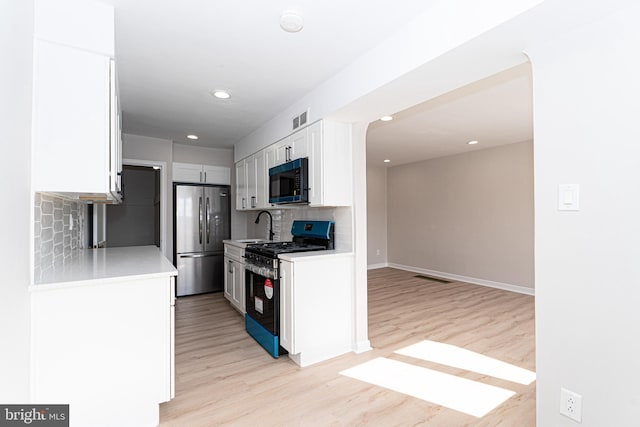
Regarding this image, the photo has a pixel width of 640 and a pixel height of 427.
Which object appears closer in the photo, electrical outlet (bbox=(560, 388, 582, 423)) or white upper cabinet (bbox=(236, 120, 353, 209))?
electrical outlet (bbox=(560, 388, 582, 423))

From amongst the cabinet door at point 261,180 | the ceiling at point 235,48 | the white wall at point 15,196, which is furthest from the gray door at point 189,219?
the white wall at point 15,196

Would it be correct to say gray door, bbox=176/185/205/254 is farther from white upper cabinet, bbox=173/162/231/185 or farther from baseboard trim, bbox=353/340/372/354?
baseboard trim, bbox=353/340/372/354

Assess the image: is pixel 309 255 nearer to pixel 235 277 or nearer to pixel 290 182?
pixel 290 182

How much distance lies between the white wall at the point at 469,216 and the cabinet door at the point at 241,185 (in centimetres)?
396

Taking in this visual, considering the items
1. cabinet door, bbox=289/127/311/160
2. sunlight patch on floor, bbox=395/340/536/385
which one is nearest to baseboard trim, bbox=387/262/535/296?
sunlight patch on floor, bbox=395/340/536/385

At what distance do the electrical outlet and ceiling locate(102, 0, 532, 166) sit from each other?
2.16 metres

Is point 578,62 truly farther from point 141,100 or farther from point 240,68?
point 141,100

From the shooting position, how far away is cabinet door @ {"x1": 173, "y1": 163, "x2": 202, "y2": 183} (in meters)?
4.98

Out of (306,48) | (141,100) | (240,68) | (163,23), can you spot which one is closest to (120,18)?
(163,23)

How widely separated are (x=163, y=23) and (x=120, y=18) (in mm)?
239

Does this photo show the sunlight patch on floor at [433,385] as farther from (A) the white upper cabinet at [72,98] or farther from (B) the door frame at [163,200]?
Result: (B) the door frame at [163,200]

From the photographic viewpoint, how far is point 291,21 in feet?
6.10

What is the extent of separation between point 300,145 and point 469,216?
162 inches

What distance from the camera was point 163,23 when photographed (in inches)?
75.4
